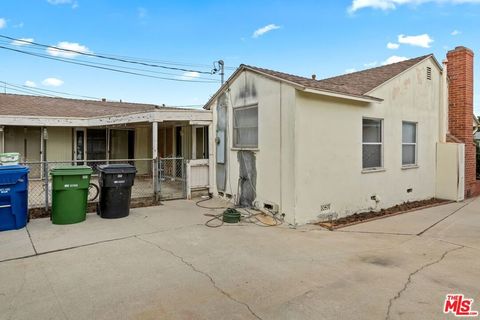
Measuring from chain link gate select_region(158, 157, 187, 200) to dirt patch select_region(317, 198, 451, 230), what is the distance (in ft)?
14.9

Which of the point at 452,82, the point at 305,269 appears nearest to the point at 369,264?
the point at 305,269

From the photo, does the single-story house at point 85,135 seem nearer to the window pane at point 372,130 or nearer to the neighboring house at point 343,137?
the neighboring house at point 343,137

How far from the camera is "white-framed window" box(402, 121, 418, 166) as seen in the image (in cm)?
1001

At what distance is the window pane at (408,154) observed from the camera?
1004cm

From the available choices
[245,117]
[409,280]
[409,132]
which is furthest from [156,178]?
[409,132]

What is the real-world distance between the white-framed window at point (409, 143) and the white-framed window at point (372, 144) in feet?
4.99

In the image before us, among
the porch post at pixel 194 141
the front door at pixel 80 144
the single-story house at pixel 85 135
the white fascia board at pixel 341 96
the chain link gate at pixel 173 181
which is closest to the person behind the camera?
the white fascia board at pixel 341 96

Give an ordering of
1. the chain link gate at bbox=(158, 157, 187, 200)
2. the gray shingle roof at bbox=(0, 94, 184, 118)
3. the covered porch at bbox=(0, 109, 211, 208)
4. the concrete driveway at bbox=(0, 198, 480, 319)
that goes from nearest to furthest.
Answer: the concrete driveway at bbox=(0, 198, 480, 319), the chain link gate at bbox=(158, 157, 187, 200), the covered porch at bbox=(0, 109, 211, 208), the gray shingle roof at bbox=(0, 94, 184, 118)

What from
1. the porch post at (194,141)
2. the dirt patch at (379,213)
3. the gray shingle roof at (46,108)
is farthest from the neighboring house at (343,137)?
the gray shingle roof at (46,108)

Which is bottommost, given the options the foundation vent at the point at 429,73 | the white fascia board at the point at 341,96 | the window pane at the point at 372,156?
the window pane at the point at 372,156

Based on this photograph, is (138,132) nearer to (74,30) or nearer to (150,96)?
(74,30)

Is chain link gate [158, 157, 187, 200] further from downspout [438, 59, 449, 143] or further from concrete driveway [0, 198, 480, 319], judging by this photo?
downspout [438, 59, 449, 143]

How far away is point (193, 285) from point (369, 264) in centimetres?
253

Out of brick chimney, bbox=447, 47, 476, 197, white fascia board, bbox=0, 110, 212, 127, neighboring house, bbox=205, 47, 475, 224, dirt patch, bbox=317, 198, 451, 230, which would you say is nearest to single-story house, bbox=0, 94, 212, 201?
white fascia board, bbox=0, 110, 212, 127
